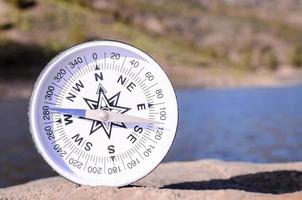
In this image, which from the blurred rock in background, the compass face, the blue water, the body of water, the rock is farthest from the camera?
the blurred rock in background

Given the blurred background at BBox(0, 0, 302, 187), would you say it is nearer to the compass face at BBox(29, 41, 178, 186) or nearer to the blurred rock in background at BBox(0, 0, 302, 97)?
the blurred rock in background at BBox(0, 0, 302, 97)

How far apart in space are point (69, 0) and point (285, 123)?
77318mm

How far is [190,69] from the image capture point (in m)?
86.6

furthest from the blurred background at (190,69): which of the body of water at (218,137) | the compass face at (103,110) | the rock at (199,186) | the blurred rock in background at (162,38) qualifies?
the compass face at (103,110)

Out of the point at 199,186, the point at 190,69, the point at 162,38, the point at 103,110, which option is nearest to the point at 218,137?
the point at 199,186

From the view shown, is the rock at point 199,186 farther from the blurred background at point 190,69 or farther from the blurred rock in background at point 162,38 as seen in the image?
the blurred rock in background at point 162,38

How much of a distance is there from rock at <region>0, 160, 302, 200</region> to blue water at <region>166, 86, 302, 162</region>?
8.31m

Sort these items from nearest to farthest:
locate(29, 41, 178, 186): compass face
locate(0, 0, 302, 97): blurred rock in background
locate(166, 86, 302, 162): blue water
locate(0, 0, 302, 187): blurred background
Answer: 1. locate(29, 41, 178, 186): compass face
2. locate(166, 86, 302, 162): blue water
3. locate(0, 0, 302, 187): blurred background
4. locate(0, 0, 302, 97): blurred rock in background

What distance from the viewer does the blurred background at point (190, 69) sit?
25.1 meters

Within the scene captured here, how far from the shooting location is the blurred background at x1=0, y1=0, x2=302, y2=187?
25078 mm

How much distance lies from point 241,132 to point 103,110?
2220cm

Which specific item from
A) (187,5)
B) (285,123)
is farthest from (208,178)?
(187,5)

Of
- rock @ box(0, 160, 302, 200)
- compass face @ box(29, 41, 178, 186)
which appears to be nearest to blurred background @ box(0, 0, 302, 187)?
rock @ box(0, 160, 302, 200)

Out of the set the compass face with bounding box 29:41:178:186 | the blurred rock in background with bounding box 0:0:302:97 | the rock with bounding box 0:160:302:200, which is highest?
the compass face with bounding box 29:41:178:186
